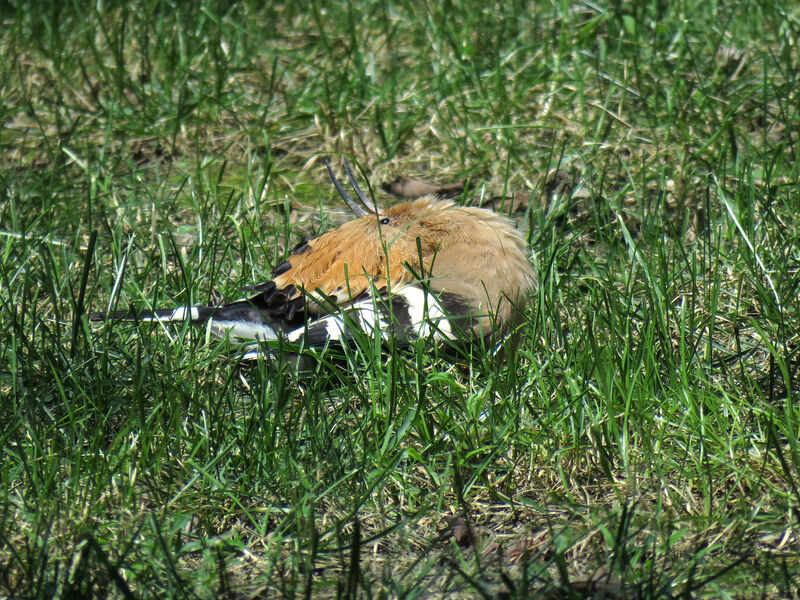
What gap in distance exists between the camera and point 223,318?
3545 mm

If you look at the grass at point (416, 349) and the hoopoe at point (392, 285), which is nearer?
the grass at point (416, 349)

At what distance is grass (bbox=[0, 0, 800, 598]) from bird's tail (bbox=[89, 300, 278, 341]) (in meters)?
0.08

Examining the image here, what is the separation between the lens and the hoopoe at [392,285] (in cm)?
346

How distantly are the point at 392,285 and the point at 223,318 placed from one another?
1.93 feet

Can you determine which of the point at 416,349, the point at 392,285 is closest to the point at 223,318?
the point at 392,285

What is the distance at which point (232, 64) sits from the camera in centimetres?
552

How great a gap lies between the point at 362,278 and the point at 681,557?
1562mm

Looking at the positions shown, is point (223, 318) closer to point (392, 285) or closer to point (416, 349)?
point (392, 285)

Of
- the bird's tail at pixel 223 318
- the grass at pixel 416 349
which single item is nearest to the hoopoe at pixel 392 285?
the bird's tail at pixel 223 318

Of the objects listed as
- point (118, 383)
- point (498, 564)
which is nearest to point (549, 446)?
point (498, 564)

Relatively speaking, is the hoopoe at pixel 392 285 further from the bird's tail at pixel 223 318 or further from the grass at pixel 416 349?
the grass at pixel 416 349

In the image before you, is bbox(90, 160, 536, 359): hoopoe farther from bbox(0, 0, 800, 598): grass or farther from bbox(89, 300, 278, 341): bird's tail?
bbox(0, 0, 800, 598): grass

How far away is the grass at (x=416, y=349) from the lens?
2551 mm

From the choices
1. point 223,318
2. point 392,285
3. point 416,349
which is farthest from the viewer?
point 392,285
